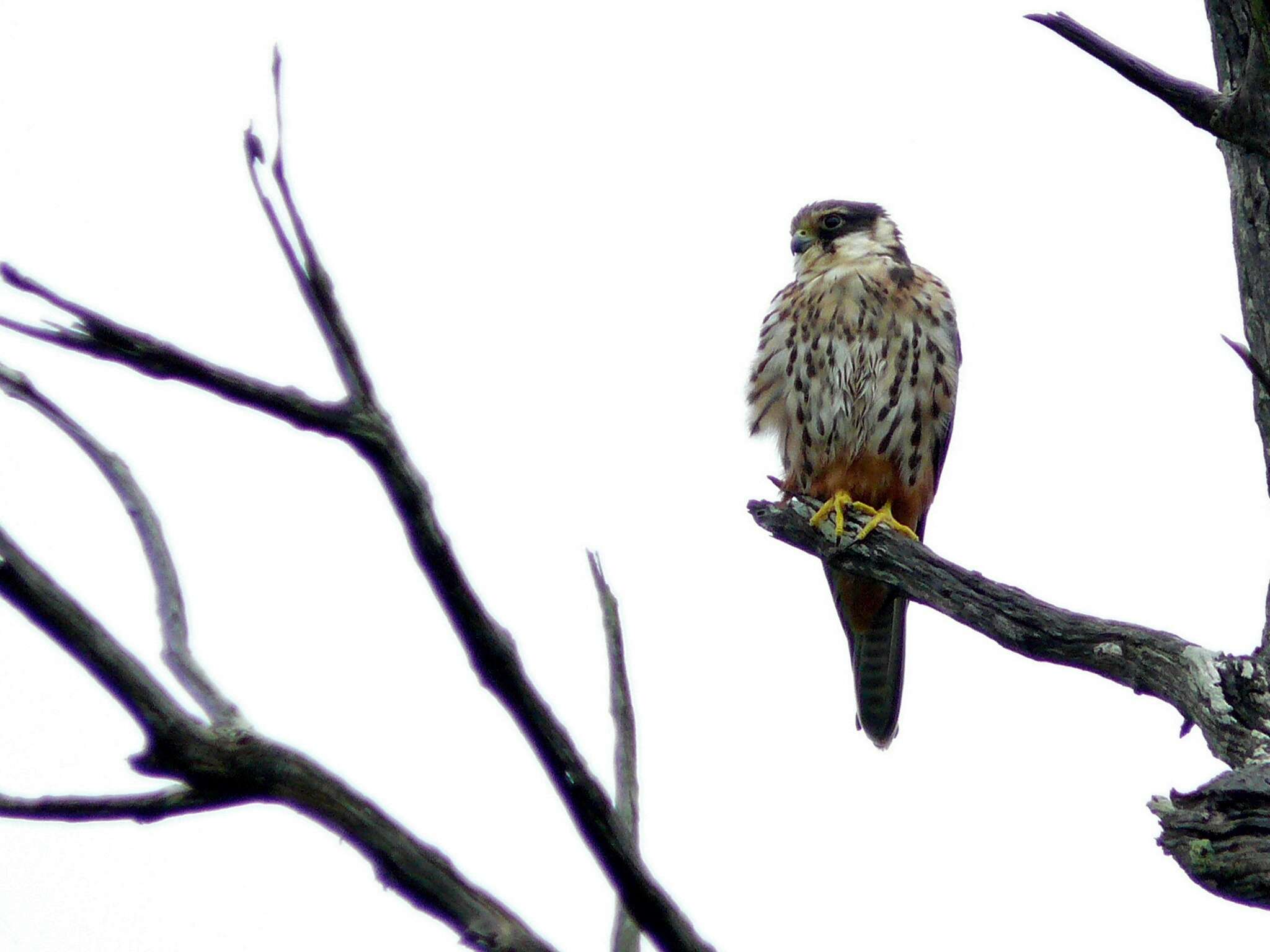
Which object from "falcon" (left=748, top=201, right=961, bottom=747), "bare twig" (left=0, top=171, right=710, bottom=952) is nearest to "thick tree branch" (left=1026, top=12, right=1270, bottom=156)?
"bare twig" (left=0, top=171, right=710, bottom=952)

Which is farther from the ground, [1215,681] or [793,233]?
[793,233]

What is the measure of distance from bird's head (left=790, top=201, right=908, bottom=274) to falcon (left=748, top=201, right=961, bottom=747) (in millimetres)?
15

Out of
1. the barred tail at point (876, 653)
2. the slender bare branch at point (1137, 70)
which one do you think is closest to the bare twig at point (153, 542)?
the slender bare branch at point (1137, 70)

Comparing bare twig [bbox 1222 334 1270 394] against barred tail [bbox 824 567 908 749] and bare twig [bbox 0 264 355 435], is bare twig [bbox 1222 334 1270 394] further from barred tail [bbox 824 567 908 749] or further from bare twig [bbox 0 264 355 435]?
barred tail [bbox 824 567 908 749]

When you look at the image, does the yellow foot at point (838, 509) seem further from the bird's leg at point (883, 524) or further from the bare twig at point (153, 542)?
the bare twig at point (153, 542)

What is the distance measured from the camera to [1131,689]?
109 inches

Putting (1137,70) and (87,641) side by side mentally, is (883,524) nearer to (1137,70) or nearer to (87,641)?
(1137,70)

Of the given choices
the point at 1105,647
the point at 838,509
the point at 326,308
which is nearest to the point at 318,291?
the point at 326,308

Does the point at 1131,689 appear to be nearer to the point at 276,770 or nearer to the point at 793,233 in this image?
the point at 276,770

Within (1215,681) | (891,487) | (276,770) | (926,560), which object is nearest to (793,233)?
(891,487)

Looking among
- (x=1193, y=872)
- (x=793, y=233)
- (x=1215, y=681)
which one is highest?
(x=793, y=233)

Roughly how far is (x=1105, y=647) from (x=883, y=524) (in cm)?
125

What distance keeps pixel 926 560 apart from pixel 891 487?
170cm

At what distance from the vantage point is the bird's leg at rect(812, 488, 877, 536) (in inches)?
165
